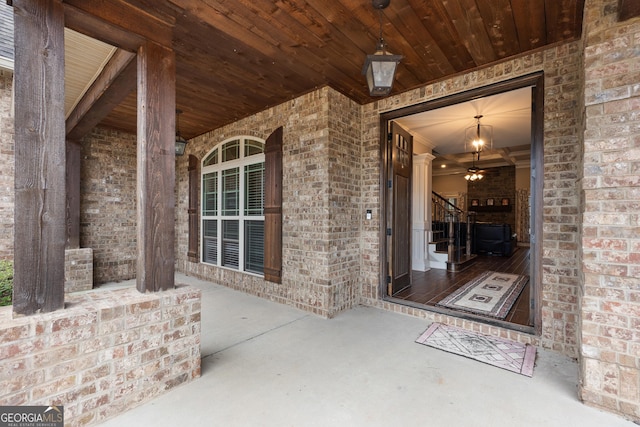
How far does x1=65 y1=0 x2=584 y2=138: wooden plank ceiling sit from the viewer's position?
7.45 ft

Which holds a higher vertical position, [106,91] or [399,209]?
[106,91]

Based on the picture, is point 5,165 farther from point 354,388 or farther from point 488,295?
point 488,295

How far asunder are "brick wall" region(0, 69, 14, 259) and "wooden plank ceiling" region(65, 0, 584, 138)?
10.3 feet

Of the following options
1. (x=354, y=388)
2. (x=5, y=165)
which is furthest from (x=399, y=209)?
(x=5, y=165)

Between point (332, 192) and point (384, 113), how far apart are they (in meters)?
1.43

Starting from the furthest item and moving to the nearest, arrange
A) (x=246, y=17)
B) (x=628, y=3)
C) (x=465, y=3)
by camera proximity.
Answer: (x=246, y=17)
(x=465, y=3)
(x=628, y=3)

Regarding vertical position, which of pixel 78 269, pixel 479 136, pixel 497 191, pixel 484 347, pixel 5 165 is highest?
pixel 479 136

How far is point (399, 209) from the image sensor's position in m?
4.33

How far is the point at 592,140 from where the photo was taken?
79.4 inches

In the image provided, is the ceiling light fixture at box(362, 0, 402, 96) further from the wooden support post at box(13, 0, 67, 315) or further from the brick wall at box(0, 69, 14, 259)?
the brick wall at box(0, 69, 14, 259)

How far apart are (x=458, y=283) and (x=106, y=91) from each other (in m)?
5.79

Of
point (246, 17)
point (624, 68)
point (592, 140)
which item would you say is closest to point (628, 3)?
point (624, 68)

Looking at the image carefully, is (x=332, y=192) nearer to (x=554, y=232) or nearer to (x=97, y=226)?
(x=554, y=232)

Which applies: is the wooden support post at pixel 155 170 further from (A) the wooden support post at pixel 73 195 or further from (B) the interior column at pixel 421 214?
(B) the interior column at pixel 421 214
